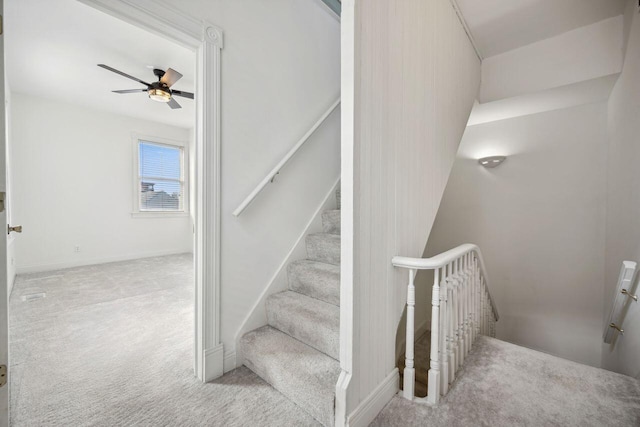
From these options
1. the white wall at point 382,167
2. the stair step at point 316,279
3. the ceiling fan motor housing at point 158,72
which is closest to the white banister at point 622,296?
the white wall at point 382,167

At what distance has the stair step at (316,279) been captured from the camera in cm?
186

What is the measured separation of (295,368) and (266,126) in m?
1.62

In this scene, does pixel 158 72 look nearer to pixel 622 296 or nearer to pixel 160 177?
pixel 160 177

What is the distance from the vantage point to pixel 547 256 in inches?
120

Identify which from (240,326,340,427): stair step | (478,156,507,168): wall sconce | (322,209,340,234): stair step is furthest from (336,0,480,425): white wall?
(478,156,507,168): wall sconce

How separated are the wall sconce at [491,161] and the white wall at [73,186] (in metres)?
5.84

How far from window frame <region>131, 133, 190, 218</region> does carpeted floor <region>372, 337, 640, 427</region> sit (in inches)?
218

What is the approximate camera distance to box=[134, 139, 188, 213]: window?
5238mm

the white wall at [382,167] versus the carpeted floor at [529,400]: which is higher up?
the white wall at [382,167]

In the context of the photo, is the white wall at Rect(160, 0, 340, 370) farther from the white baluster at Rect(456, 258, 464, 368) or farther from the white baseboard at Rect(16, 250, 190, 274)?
the white baseboard at Rect(16, 250, 190, 274)

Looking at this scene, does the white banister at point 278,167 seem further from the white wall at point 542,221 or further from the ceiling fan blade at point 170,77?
the white wall at point 542,221

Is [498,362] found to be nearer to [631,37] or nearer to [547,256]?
[547,256]

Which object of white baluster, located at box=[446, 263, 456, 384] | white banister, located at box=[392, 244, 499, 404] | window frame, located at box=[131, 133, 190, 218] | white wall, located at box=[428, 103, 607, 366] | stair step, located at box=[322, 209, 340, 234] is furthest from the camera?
window frame, located at box=[131, 133, 190, 218]

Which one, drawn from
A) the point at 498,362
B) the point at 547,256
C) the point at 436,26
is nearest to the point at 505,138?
the point at 547,256
